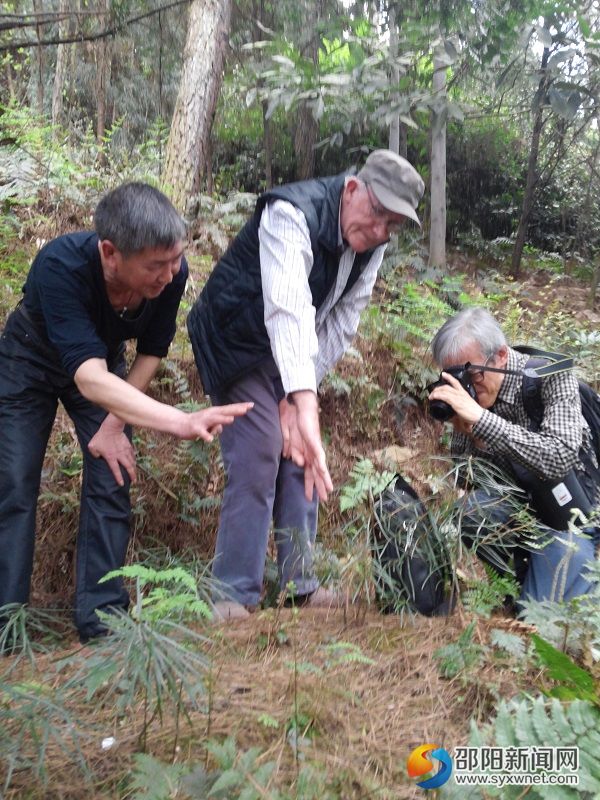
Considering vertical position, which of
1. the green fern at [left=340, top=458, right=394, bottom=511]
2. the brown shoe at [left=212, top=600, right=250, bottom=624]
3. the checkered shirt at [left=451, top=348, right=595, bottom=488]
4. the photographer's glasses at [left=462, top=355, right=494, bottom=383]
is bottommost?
the brown shoe at [left=212, top=600, right=250, bottom=624]

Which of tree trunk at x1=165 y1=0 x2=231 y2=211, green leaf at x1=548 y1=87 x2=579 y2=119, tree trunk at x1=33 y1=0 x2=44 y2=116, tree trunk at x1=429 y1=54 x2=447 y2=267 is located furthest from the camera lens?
tree trunk at x1=165 y1=0 x2=231 y2=211

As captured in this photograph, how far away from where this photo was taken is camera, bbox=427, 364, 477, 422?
3.21 metres

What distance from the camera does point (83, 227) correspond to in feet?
20.8

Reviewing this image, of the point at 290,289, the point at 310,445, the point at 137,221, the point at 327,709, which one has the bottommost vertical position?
the point at 327,709

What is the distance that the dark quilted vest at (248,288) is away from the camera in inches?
123

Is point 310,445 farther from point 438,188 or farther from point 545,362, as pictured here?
point 438,188

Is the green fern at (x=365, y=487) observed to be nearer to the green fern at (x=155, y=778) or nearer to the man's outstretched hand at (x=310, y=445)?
the man's outstretched hand at (x=310, y=445)

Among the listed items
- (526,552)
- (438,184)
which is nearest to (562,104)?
(438,184)

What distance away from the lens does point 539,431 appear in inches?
130

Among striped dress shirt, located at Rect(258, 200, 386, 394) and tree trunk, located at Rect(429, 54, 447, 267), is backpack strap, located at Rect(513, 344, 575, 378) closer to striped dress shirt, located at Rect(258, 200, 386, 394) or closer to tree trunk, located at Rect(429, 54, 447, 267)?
striped dress shirt, located at Rect(258, 200, 386, 394)

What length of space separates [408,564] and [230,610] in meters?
0.83

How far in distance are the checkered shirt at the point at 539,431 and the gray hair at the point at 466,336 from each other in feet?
0.46

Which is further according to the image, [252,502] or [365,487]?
[252,502]

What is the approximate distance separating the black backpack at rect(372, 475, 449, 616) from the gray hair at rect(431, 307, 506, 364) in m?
0.79
